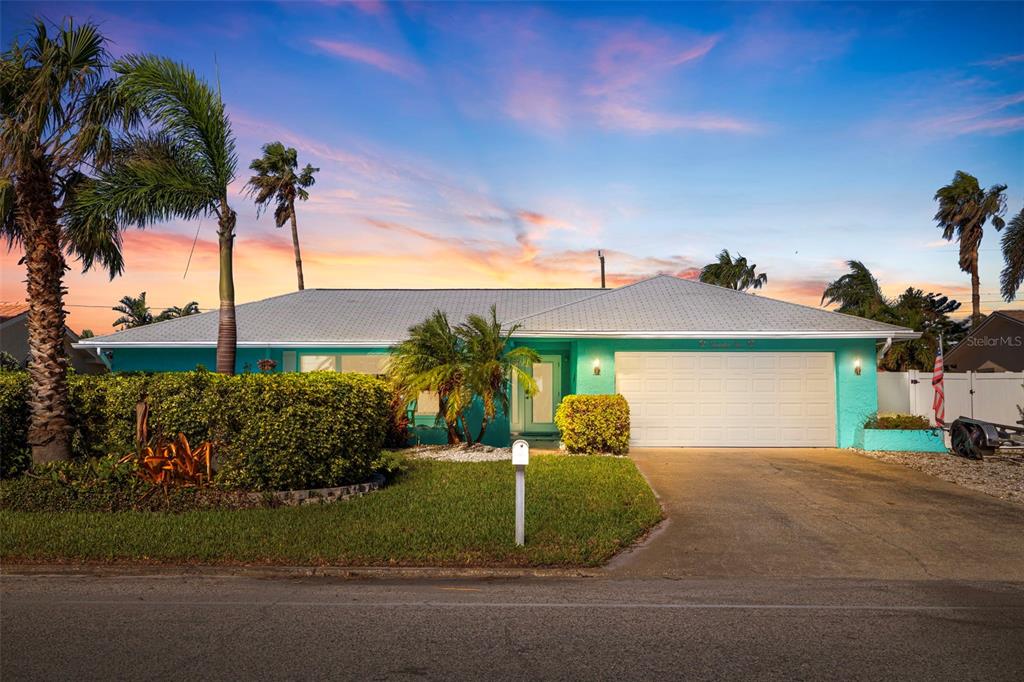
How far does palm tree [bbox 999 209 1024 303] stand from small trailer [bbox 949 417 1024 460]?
27.5ft

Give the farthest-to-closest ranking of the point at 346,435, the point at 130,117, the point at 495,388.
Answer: the point at 495,388
the point at 130,117
the point at 346,435

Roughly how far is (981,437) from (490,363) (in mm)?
10209

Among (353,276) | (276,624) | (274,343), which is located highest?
(353,276)

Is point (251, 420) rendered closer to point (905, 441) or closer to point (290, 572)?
point (290, 572)

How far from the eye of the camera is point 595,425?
15055mm

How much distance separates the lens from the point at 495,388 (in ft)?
47.5

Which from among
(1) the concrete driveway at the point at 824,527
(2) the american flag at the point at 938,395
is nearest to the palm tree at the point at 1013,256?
(2) the american flag at the point at 938,395

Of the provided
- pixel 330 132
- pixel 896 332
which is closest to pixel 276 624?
pixel 330 132

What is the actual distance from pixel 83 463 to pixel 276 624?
23.2ft

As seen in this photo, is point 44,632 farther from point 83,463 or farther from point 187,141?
point 187,141

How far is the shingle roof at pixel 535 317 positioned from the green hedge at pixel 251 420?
6321 millimetres

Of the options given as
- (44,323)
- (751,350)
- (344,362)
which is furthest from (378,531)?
(751,350)

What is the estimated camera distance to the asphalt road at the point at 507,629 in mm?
4465

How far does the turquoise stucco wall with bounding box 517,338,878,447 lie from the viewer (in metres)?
16.3
